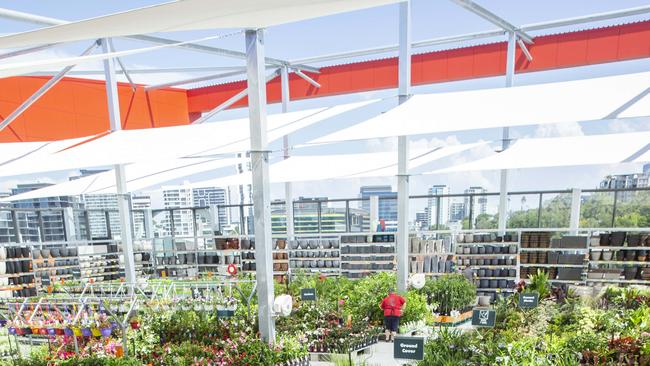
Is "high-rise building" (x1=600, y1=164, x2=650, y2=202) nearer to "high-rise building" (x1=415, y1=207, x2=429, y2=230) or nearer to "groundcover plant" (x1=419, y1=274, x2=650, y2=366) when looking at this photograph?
"high-rise building" (x1=415, y1=207, x2=429, y2=230)

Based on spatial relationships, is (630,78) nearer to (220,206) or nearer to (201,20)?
(201,20)

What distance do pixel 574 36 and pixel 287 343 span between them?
7.83 meters

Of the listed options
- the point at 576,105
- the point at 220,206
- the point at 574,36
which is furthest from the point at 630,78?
the point at 220,206

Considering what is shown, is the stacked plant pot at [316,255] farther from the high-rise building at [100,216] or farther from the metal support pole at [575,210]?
the high-rise building at [100,216]

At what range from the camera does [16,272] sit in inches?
381

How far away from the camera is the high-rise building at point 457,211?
11.1m


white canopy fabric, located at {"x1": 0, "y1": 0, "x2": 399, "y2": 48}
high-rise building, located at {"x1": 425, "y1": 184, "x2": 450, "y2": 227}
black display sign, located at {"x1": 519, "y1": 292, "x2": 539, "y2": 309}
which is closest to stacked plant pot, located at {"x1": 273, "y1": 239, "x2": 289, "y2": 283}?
high-rise building, located at {"x1": 425, "y1": 184, "x2": 450, "y2": 227}

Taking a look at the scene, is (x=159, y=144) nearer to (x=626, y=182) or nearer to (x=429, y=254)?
(x=429, y=254)

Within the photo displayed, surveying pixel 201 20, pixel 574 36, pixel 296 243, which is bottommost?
Answer: pixel 296 243

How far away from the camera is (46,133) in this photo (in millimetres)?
9078

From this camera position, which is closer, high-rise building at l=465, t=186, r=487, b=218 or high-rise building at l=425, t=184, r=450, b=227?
high-rise building at l=465, t=186, r=487, b=218

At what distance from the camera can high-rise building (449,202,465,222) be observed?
36.6 ft

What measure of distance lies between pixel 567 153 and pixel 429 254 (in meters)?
3.65

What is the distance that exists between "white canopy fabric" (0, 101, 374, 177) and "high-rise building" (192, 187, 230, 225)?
5.62 metres
